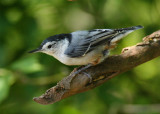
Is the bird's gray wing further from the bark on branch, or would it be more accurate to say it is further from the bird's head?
the bark on branch

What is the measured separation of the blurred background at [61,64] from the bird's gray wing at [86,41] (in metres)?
0.32

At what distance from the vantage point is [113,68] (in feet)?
4.08

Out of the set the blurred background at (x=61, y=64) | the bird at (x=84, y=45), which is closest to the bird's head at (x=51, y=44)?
the bird at (x=84, y=45)

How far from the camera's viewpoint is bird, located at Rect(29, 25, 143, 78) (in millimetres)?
1463

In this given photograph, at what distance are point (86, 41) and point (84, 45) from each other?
0.09 ft

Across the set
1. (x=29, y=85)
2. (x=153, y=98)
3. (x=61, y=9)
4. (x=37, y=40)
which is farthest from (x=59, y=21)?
(x=153, y=98)

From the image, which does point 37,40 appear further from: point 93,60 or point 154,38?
point 154,38

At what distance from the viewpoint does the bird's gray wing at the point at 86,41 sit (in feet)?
4.89

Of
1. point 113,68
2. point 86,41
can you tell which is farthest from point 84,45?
point 113,68

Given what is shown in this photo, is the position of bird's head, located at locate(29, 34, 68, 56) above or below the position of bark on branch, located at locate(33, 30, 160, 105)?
above

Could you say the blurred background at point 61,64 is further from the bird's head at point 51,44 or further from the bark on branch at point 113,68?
the bark on branch at point 113,68

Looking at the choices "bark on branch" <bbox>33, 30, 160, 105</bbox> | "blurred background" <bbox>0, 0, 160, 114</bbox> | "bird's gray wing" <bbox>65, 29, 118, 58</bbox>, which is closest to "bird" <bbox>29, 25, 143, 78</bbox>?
"bird's gray wing" <bbox>65, 29, 118, 58</bbox>

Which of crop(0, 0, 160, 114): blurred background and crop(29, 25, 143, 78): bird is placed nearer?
crop(29, 25, 143, 78): bird

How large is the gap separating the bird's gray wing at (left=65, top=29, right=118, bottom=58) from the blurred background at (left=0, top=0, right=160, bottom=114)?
324 millimetres
